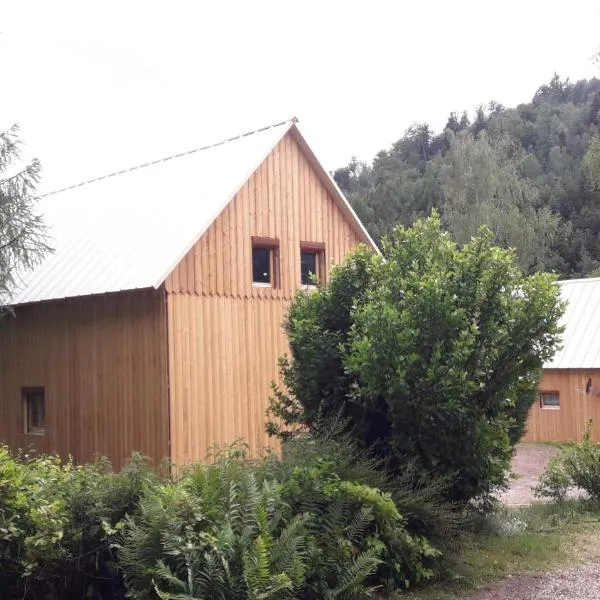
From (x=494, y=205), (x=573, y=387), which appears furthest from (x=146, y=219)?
(x=494, y=205)

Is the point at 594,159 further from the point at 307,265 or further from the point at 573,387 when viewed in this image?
the point at 307,265

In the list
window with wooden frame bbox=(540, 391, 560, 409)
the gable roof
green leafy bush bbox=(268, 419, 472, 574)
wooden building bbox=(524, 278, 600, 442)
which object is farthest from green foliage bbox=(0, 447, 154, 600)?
window with wooden frame bbox=(540, 391, 560, 409)

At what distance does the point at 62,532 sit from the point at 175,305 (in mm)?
8510

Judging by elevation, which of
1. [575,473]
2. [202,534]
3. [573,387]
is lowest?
[575,473]

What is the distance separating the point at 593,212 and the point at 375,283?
4982cm

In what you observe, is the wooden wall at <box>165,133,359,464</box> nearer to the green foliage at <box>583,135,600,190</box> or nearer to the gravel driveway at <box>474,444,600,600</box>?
the gravel driveway at <box>474,444,600,600</box>

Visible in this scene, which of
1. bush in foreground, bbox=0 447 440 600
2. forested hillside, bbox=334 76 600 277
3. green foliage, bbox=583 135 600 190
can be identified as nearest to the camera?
bush in foreground, bbox=0 447 440 600

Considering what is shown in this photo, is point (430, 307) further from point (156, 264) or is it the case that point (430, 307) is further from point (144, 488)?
point (156, 264)

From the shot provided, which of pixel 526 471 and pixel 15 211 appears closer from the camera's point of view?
pixel 15 211

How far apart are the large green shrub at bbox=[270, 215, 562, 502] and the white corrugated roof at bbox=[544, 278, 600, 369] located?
1496cm

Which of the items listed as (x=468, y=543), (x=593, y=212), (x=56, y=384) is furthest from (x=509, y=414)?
(x=593, y=212)

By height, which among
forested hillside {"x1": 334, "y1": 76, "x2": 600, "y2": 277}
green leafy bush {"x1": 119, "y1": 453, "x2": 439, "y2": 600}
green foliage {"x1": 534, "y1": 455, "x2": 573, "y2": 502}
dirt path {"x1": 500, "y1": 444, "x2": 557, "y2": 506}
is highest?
forested hillside {"x1": 334, "y1": 76, "x2": 600, "y2": 277}

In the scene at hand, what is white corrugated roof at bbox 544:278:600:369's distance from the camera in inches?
1038

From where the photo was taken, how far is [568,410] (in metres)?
26.9
